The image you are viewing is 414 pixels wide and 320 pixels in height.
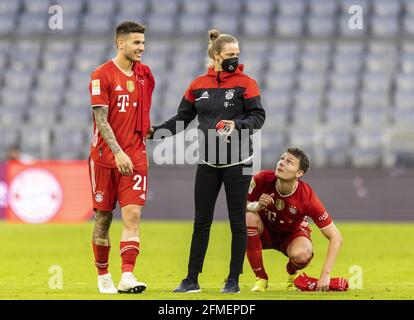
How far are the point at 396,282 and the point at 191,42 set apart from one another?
14468 mm

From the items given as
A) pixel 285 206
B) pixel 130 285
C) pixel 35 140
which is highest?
pixel 285 206

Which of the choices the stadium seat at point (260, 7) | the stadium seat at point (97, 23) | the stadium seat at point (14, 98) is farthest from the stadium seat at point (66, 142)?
the stadium seat at point (260, 7)

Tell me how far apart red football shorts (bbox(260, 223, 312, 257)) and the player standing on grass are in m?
1.37

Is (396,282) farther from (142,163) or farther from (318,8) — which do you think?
(318,8)

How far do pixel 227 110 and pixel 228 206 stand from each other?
734 mm

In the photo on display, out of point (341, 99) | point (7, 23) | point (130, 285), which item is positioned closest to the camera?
point (130, 285)

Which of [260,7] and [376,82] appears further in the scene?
[260,7]

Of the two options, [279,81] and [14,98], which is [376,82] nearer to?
[279,81]

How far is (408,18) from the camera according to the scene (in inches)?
977

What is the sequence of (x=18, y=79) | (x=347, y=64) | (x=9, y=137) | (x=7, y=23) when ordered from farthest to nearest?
(x=7, y=23)
(x=18, y=79)
(x=347, y=64)
(x=9, y=137)

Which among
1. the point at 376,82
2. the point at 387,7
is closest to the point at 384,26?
the point at 387,7

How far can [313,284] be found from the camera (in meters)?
9.31

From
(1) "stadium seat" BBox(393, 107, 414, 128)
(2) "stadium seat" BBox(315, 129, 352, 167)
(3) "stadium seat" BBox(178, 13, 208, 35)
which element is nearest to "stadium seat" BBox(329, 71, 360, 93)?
(1) "stadium seat" BBox(393, 107, 414, 128)

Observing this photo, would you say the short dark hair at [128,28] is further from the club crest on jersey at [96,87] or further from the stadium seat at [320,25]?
the stadium seat at [320,25]
